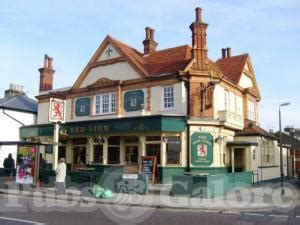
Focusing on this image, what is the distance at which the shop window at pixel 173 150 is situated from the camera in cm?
2248

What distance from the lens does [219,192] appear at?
17438 millimetres

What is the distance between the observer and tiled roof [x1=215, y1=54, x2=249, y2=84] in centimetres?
2953

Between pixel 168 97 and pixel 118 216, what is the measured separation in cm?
1328

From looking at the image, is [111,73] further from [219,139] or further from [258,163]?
[258,163]

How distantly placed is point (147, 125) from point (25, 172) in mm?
7781

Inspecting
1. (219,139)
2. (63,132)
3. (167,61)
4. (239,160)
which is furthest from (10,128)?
(239,160)

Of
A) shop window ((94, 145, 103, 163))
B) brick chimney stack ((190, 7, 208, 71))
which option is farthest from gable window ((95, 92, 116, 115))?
brick chimney stack ((190, 7, 208, 71))

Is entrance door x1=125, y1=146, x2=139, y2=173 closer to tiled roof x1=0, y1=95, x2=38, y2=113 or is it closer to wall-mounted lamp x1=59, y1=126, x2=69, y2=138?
wall-mounted lamp x1=59, y1=126, x2=69, y2=138

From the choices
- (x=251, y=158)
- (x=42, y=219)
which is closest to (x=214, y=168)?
(x=251, y=158)

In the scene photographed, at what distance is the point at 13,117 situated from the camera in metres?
32.8

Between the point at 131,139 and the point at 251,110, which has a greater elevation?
the point at 251,110

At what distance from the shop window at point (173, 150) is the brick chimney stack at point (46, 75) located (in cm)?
1630

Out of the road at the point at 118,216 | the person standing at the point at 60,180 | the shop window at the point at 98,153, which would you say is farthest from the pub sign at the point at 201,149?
the road at the point at 118,216

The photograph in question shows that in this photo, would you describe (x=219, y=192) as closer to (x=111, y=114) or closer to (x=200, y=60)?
(x=200, y=60)
